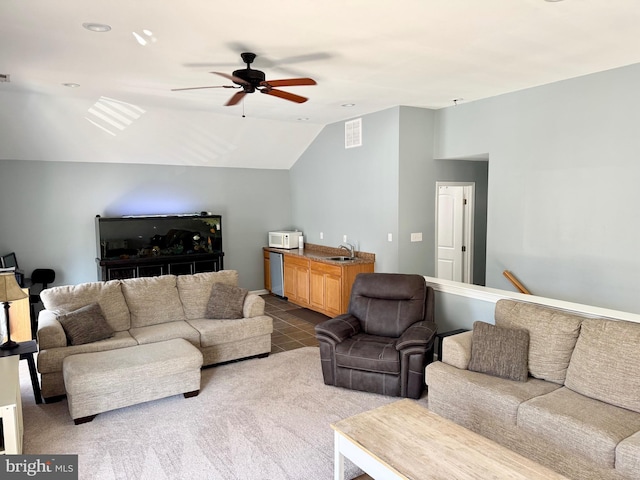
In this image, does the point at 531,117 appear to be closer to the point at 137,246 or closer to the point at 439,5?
the point at 439,5

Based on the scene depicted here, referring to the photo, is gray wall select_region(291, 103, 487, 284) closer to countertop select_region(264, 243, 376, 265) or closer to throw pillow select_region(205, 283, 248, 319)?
countertop select_region(264, 243, 376, 265)

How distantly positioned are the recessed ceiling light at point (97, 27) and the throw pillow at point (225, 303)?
272 cm

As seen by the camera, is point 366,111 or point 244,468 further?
point 366,111

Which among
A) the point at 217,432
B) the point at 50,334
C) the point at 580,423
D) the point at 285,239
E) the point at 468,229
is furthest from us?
the point at 285,239

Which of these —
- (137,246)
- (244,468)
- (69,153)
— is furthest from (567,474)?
(69,153)

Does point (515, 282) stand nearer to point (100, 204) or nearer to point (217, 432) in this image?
point (217, 432)

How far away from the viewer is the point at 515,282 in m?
5.02

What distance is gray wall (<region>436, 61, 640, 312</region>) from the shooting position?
4.11m

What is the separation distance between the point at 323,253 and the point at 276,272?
958 millimetres

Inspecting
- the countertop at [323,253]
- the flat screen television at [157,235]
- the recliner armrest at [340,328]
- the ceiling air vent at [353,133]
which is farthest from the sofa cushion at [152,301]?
the ceiling air vent at [353,133]

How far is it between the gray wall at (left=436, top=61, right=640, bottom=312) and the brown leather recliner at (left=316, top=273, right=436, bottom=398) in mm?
1541

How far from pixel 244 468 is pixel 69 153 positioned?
16.9 feet

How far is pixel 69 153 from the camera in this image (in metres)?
6.13

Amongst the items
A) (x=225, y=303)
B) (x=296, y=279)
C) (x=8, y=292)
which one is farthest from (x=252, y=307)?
(x=296, y=279)
